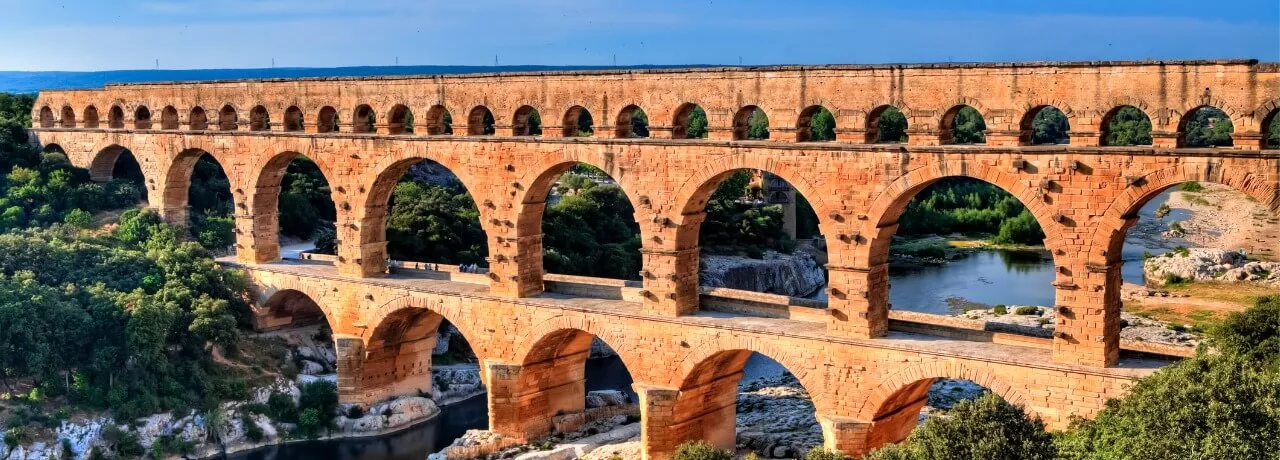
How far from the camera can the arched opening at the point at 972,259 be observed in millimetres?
41125

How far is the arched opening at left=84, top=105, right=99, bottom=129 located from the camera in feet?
123

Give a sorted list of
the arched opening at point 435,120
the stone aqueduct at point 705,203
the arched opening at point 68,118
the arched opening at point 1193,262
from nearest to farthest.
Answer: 1. the stone aqueduct at point 705,203
2. the arched opening at point 435,120
3. the arched opening at point 1193,262
4. the arched opening at point 68,118

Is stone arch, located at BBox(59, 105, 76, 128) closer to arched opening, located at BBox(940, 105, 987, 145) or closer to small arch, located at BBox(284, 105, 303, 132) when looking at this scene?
small arch, located at BBox(284, 105, 303, 132)

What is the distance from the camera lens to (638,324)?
2366 centimetres

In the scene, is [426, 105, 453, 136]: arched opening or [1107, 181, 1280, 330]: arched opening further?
[1107, 181, 1280, 330]: arched opening

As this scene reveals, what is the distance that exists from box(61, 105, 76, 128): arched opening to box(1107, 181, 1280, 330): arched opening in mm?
28777

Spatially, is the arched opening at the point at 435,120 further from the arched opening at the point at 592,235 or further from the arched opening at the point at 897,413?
the arched opening at the point at 897,413

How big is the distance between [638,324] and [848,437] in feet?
14.3

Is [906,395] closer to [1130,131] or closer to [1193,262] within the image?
[1193,262]

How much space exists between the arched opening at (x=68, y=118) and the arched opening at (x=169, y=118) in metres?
6.26

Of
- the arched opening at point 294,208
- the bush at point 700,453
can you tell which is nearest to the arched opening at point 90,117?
the arched opening at point 294,208

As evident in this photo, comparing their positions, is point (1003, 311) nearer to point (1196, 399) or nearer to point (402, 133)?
point (402, 133)

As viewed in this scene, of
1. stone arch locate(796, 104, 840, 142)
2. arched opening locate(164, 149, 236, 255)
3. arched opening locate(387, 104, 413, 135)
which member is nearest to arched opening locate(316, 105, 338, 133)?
arched opening locate(387, 104, 413, 135)

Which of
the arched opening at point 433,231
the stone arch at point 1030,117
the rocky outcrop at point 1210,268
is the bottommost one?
the rocky outcrop at point 1210,268
